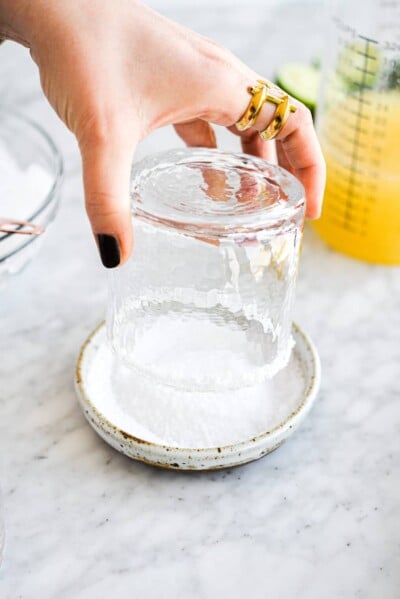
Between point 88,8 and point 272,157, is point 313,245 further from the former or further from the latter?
point 88,8

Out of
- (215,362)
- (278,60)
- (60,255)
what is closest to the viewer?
(215,362)

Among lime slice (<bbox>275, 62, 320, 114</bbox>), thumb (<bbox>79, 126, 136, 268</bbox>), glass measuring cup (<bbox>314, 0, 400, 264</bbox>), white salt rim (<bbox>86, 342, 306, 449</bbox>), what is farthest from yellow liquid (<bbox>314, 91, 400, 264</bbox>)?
thumb (<bbox>79, 126, 136, 268</bbox>)

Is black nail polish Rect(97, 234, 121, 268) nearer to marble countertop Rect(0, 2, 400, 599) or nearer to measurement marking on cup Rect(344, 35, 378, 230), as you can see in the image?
marble countertop Rect(0, 2, 400, 599)

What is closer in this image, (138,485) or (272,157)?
(138,485)

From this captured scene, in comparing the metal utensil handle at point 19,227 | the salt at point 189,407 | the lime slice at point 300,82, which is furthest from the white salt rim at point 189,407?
the lime slice at point 300,82

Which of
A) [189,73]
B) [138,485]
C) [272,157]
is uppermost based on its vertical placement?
[189,73]

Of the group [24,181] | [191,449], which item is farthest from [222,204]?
[24,181]

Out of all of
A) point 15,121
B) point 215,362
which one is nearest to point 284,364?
point 215,362
